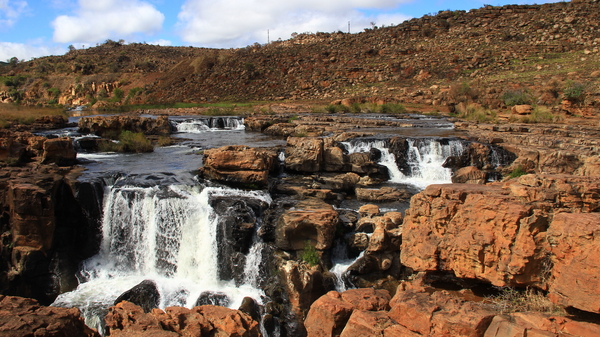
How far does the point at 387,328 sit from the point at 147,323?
2.84 metres

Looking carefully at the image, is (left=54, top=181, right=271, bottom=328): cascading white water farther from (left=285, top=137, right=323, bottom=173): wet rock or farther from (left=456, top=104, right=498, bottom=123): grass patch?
(left=456, top=104, right=498, bottom=123): grass patch

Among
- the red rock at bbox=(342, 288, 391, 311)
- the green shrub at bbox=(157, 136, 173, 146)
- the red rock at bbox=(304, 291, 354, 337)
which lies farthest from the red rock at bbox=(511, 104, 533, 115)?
the red rock at bbox=(304, 291, 354, 337)

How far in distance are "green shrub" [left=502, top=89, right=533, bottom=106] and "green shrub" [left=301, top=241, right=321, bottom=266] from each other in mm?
18155

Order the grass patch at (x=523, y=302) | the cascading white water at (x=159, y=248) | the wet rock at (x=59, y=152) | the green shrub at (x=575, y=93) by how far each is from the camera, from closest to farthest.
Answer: the grass patch at (x=523, y=302) → the cascading white water at (x=159, y=248) → the wet rock at (x=59, y=152) → the green shrub at (x=575, y=93)

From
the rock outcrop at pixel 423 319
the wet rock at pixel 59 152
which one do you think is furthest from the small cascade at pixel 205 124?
the rock outcrop at pixel 423 319

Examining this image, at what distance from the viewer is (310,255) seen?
25.8 ft

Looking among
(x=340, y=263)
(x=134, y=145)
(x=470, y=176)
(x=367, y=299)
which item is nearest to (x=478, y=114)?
(x=470, y=176)

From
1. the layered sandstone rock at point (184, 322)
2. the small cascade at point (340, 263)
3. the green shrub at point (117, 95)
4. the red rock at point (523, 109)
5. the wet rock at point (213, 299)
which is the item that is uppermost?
the green shrub at point (117, 95)

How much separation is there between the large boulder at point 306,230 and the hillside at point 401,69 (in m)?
17.7

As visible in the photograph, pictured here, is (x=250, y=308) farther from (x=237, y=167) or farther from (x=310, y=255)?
(x=237, y=167)

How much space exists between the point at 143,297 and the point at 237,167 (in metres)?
4.09

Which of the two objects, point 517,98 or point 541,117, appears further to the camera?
point 517,98

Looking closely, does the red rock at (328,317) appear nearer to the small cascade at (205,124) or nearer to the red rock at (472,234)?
the red rock at (472,234)

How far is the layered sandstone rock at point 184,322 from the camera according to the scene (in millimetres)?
4871
